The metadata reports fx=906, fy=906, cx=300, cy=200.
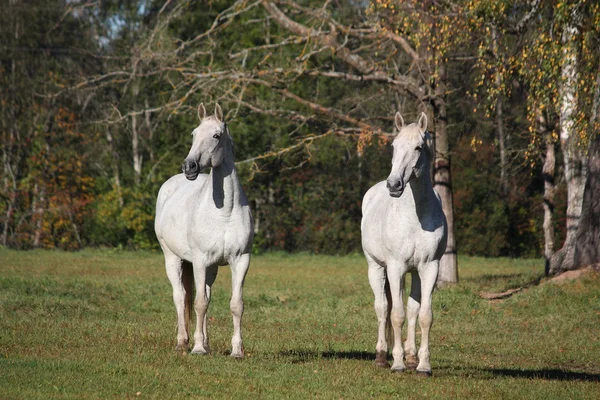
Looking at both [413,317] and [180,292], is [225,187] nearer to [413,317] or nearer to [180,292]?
[180,292]

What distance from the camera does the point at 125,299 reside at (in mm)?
16281

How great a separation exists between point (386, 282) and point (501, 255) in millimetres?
24325

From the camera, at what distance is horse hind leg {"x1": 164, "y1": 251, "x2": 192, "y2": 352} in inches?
411

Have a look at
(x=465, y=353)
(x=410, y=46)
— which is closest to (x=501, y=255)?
(x=410, y=46)

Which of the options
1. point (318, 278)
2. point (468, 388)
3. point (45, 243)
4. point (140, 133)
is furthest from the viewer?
point (140, 133)

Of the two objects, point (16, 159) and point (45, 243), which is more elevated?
point (16, 159)

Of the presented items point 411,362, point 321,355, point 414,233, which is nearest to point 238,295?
point 321,355

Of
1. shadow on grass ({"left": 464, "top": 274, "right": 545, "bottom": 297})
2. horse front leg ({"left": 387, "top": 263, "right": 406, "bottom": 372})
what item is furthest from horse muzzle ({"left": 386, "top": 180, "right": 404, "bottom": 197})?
shadow on grass ({"left": 464, "top": 274, "right": 545, "bottom": 297})

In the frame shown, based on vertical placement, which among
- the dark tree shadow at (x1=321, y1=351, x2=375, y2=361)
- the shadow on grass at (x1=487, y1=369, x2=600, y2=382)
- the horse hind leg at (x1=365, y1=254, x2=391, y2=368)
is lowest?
the shadow on grass at (x1=487, y1=369, x2=600, y2=382)

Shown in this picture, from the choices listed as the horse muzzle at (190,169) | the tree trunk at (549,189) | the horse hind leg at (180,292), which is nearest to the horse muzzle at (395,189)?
Result: the horse muzzle at (190,169)

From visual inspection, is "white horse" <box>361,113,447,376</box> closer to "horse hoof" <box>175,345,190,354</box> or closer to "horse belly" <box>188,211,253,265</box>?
"horse belly" <box>188,211,253,265</box>

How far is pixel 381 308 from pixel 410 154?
2.04 m

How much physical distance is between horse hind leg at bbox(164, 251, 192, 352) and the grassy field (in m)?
0.27

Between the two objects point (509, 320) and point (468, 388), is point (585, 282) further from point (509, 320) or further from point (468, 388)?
point (468, 388)
